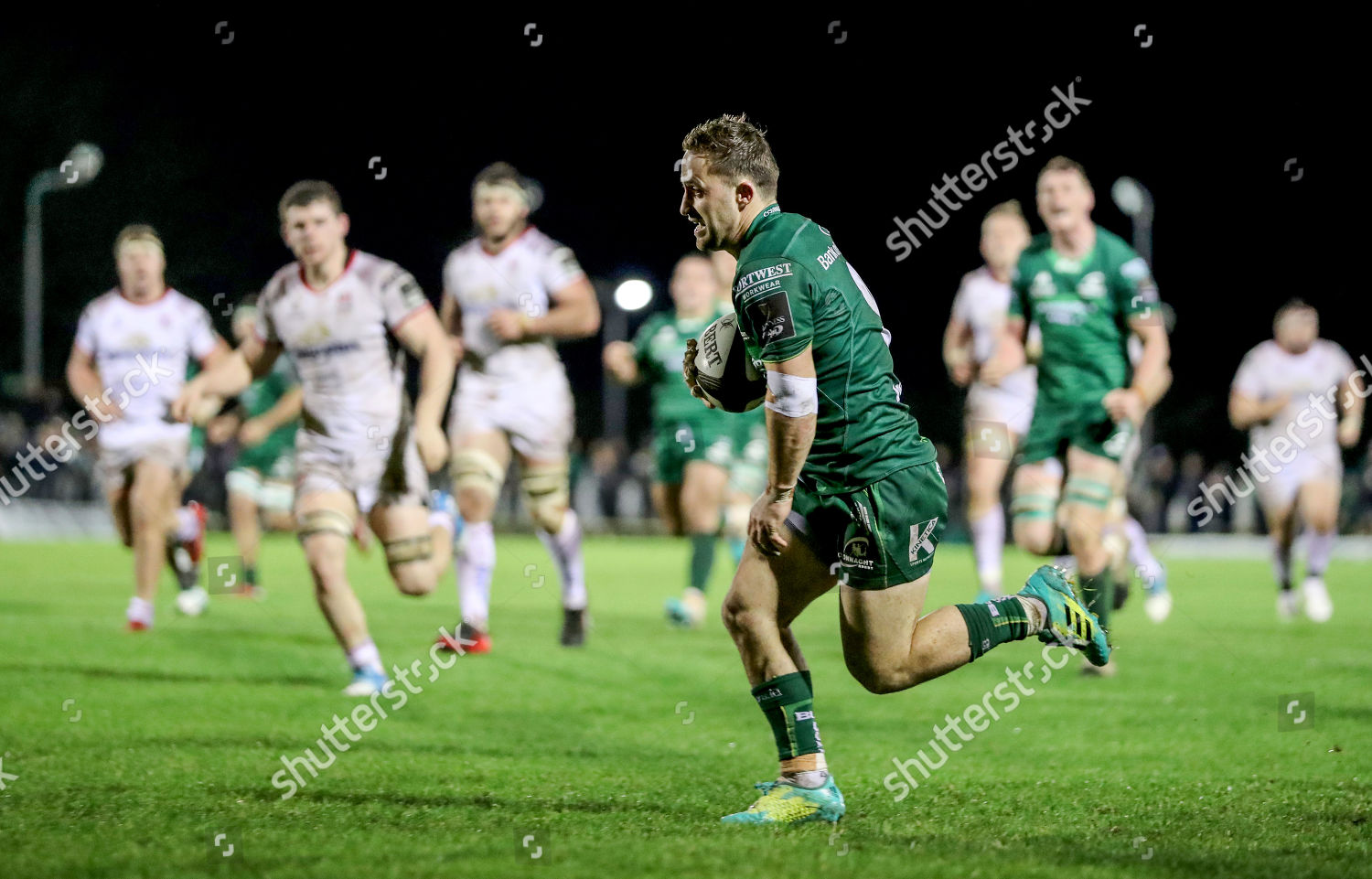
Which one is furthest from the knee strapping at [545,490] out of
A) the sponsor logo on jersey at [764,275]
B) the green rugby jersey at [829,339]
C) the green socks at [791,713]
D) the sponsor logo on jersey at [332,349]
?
the sponsor logo on jersey at [764,275]

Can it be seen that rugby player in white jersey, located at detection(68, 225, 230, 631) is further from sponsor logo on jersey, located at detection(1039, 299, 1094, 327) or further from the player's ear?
the player's ear

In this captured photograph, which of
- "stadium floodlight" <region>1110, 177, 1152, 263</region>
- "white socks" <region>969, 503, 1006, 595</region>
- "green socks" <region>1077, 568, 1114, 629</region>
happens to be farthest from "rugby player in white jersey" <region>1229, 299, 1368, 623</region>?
"stadium floodlight" <region>1110, 177, 1152, 263</region>

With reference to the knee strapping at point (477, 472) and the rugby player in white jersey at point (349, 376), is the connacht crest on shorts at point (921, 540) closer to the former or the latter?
the rugby player in white jersey at point (349, 376)

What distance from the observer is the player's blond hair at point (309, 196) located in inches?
316

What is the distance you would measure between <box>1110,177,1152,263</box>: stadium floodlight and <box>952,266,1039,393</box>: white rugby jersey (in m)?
13.8

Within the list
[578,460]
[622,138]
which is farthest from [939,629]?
[622,138]

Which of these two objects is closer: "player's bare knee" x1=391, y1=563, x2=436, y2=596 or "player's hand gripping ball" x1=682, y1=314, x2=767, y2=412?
"player's hand gripping ball" x1=682, y1=314, x2=767, y2=412

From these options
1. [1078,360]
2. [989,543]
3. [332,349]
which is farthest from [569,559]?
[1078,360]

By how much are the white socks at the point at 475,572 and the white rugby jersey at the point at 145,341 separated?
2736 mm

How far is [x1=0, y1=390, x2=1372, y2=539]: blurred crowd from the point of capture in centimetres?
3088

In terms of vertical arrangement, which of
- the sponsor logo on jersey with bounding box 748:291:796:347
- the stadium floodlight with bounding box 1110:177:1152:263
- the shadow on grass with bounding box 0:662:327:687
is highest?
the stadium floodlight with bounding box 1110:177:1152:263

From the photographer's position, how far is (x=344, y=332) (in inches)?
324

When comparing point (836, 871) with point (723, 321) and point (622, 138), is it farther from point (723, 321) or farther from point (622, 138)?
point (622, 138)

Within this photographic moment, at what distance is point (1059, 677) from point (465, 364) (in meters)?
4.49
